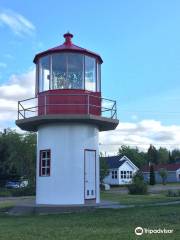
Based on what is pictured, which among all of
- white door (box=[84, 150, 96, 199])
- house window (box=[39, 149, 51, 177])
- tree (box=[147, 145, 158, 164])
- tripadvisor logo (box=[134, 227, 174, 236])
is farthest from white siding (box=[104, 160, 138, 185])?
tripadvisor logo (box=[134, 227, 174, 236])

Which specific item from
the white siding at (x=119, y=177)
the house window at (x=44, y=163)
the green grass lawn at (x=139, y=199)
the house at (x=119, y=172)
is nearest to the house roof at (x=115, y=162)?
the house at (x=119, y=172)

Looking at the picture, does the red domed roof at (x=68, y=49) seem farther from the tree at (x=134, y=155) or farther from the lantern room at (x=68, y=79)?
the tree at (x=134, y=155)

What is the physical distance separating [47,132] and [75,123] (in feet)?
4.50

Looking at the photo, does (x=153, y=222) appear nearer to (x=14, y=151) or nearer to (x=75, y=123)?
(x=75, y=123)

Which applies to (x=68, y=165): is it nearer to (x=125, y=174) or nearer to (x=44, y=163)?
(x=44, y=163)

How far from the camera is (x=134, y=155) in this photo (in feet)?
438

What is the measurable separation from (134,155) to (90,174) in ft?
373

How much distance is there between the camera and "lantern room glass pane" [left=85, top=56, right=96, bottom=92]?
66.9ft

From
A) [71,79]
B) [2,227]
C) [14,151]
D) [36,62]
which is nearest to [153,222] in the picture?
[2,227]

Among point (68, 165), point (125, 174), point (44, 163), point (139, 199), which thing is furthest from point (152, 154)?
point (68, 165)

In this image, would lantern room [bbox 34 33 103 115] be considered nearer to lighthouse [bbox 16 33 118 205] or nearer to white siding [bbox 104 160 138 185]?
lighthouse [bbox 16 33 118 205]

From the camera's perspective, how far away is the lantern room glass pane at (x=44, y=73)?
807 inches

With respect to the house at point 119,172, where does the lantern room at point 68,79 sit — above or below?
above

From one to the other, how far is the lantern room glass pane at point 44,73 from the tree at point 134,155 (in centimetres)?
10311
